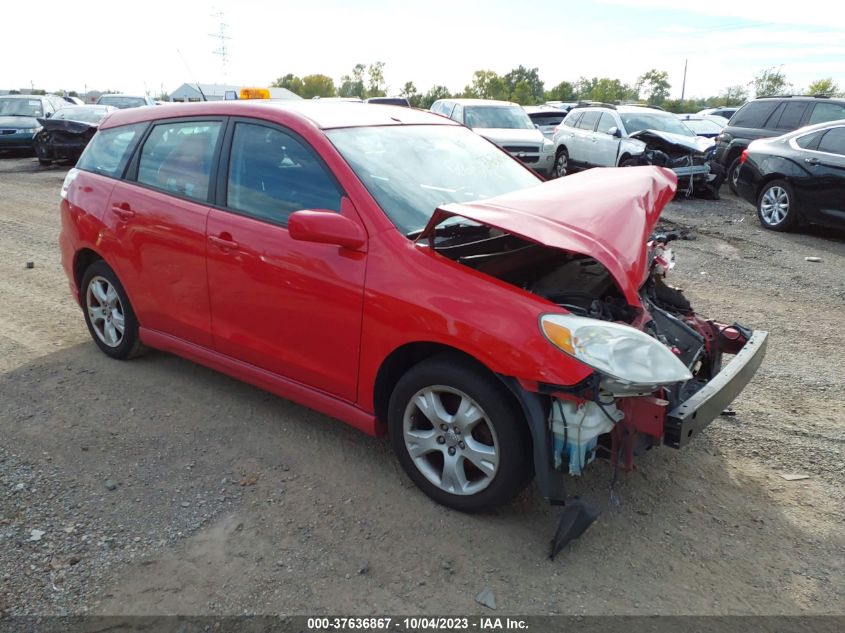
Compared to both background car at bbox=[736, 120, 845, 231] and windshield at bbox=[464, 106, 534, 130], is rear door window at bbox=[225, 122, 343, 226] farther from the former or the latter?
windshield at bbox=[464, 106, 534, 130]

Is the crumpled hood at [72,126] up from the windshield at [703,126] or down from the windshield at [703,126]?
down

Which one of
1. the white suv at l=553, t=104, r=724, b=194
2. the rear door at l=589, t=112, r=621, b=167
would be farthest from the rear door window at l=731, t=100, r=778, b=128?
the rear door at l=589, t=112, r=621, b=167

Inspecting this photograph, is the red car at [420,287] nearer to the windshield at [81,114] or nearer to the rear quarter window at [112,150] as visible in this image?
the rear quarter window at [112,150]

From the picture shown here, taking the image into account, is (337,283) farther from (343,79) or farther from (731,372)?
(343,79)

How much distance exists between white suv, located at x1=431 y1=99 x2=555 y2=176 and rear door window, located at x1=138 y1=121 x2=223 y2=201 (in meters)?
9.79

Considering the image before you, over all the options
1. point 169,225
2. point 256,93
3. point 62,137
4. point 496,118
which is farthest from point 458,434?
point 62,137

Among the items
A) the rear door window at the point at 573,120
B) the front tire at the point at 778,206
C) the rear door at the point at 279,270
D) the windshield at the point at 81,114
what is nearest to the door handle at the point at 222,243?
the rear door at the point at 279,270

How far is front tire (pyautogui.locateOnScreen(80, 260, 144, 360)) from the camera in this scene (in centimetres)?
471

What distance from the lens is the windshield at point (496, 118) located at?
14.4m

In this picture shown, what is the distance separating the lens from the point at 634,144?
13.0 meters

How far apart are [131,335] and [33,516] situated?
5.75 ft

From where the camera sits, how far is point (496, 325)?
2.85 meters

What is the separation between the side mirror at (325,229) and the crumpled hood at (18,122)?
740 inches

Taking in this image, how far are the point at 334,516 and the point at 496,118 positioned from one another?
12.6m
